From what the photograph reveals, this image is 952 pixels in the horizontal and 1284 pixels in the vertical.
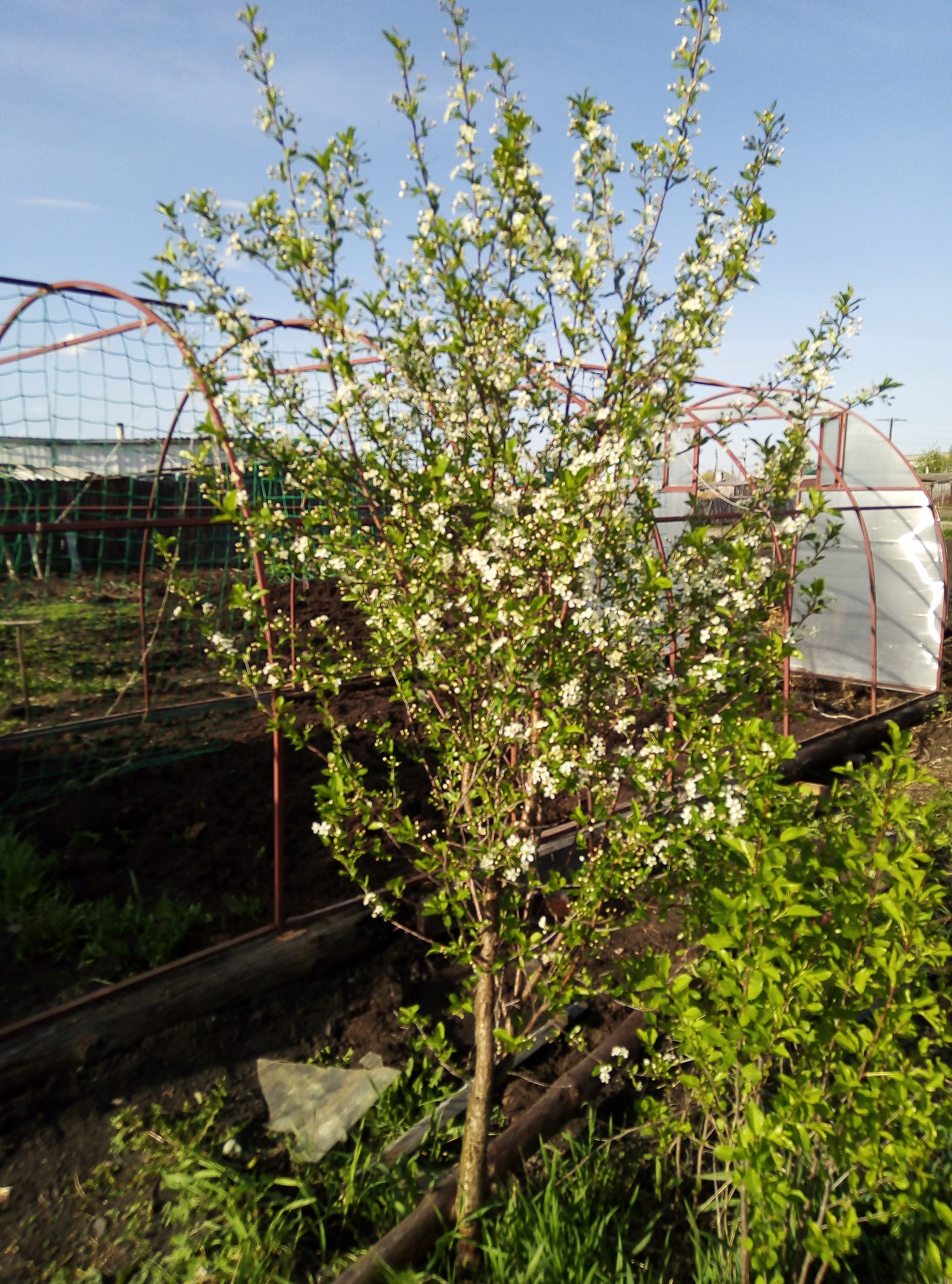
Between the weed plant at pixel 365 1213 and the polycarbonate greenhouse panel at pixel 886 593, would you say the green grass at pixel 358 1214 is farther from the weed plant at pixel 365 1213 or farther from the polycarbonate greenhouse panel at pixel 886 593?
the polycarbonate greenhouse panel at pixel 886 593

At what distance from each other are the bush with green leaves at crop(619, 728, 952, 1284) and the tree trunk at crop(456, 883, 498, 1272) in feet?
1.32

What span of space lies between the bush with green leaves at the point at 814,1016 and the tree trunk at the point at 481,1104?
40 centimetres

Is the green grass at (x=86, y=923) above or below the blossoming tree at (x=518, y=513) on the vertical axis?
below

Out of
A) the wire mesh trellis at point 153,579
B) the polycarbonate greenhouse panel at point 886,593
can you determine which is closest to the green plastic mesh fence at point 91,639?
the wire mesh trellis at point 153,579

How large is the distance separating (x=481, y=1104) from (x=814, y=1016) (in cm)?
99

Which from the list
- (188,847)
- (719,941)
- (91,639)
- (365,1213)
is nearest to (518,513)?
(719,941)

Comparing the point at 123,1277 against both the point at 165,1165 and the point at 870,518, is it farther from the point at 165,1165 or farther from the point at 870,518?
the point at 870,518

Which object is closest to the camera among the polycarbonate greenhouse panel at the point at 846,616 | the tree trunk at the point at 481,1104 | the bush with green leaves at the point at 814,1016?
the bush with green leaves at the point at 814,1016

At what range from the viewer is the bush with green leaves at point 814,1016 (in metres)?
1.87

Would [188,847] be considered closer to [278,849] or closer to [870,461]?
[278,849]

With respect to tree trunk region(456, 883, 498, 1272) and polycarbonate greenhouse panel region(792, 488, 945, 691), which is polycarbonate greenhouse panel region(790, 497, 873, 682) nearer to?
polycarbonate greenhouse panel region(792, 488, 945, 691)

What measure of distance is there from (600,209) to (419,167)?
46cm

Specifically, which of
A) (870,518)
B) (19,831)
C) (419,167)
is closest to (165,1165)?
(19,831)

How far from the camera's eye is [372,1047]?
3.24m
